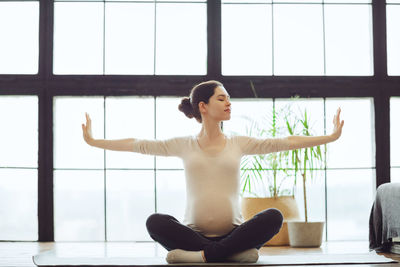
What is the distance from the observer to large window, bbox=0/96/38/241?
4613 mm

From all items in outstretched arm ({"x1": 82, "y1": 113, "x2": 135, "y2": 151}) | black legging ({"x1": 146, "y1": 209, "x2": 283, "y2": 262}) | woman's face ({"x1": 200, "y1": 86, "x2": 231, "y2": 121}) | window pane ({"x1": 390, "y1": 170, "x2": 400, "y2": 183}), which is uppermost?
woman's face ({"x1": 200, "y1": 86, "x2": 231, "y2": 121})

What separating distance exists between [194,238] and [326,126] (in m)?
2.23

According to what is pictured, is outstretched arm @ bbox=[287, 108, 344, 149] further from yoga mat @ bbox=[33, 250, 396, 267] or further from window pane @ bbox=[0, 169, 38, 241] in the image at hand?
window pane @ bbox=[0, 169, 38, 241]

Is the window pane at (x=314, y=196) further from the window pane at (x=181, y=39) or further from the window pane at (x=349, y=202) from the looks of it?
the window pane at (x=181, y=39)

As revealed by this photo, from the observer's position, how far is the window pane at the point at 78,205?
4.59 meters

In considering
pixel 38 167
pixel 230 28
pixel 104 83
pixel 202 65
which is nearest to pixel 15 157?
pixel 38 167

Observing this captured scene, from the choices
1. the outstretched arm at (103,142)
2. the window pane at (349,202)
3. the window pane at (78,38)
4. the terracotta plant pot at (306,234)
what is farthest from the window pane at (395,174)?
the outstretched arm at (103,142)

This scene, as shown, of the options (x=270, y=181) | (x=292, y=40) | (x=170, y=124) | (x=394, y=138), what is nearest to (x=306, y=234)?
(x=270, y=181)

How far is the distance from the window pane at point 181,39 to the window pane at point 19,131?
1083 mm

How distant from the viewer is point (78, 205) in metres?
4.62

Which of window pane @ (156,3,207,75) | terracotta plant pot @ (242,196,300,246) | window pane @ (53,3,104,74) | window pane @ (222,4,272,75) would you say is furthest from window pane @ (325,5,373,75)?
window pane @ (53,3,104,74)

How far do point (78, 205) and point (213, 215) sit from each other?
215 cm

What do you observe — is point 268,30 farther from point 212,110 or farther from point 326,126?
point 212,110

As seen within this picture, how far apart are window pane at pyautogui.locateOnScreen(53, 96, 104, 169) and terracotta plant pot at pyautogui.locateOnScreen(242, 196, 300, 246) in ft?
4.04
